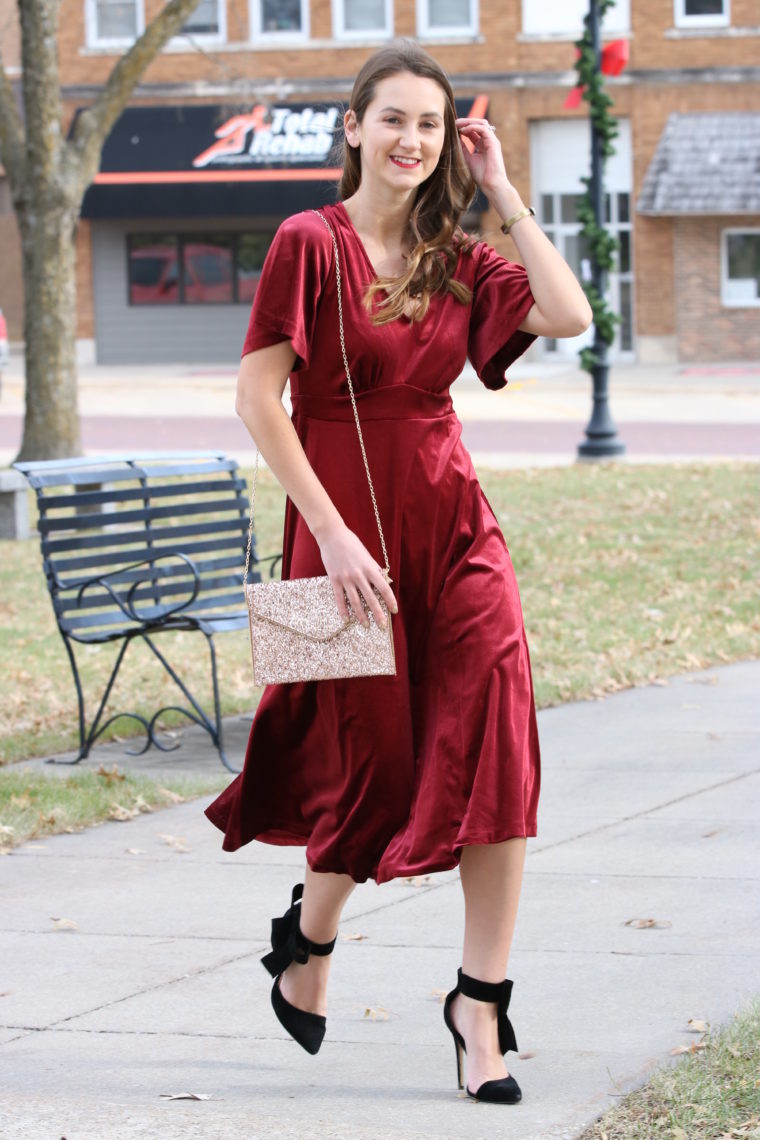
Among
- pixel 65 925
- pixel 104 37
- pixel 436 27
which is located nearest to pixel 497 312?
pixel 65 925

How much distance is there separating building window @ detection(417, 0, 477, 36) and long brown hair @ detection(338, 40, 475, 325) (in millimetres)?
31388

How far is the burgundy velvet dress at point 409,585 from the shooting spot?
137 inches

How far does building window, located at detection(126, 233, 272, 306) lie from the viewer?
3556cm

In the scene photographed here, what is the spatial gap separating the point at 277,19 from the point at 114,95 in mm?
21071

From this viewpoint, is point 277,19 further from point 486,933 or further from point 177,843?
point 486,933

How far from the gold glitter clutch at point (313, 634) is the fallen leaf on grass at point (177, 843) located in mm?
2076

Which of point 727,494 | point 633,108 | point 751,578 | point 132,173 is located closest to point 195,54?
point 132,173

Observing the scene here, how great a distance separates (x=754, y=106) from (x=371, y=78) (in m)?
31.0

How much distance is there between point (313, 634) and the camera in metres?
3.54

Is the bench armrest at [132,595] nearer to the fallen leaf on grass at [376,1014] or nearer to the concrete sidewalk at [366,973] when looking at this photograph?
the concrete sidewalk at [366,973]

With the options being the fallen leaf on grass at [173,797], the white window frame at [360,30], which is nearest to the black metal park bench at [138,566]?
the fallen leaf on grass at [173,797]

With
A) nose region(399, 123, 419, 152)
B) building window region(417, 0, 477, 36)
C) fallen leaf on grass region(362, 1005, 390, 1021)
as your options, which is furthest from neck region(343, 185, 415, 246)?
building window region(417, 0, 477, 36)

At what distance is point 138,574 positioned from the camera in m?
7.09

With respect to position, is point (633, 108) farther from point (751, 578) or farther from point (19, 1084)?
point (19, 1084)
